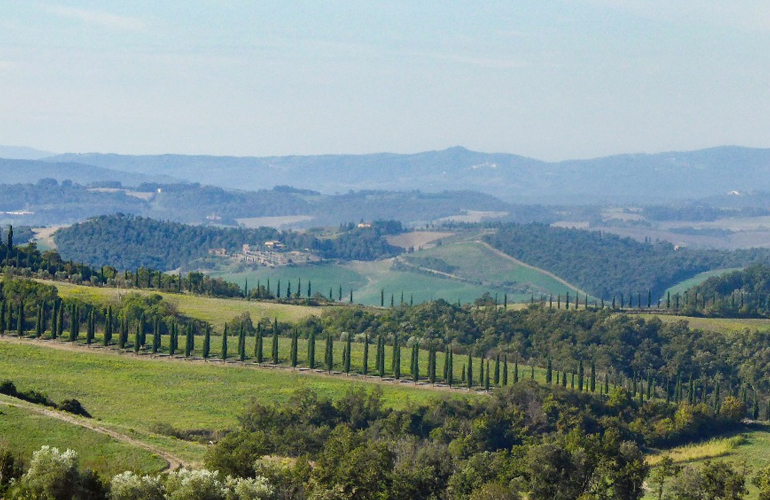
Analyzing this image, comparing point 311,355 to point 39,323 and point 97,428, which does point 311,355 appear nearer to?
point 39,323

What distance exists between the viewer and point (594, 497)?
58.7 m

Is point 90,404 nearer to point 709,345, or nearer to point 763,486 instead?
point 763,486

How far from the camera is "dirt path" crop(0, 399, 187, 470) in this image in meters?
59.3

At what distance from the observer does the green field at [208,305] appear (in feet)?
420

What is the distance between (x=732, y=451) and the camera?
89.2m

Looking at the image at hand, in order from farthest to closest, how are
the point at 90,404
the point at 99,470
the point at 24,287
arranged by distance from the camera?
the point at 24,287
the point at 90,404
the point at 99,470

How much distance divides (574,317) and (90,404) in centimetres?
7524

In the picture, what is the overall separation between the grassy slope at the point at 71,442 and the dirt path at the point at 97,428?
0.56 metres

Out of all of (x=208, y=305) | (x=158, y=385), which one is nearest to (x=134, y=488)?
(x=158, y=385)

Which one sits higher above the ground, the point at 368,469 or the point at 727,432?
the point at 368,469

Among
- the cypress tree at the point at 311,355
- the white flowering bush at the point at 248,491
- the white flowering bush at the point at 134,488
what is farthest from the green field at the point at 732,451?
the white flowering bush at the point at 134,488

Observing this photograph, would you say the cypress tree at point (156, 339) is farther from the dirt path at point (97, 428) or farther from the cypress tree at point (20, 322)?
the dirt path at point (97, 428)

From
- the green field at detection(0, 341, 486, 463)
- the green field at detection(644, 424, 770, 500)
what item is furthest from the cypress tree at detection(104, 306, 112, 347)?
the green field at detection(644, 424, 770, 500)

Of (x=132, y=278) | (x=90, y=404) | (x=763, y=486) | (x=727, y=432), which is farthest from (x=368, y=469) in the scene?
(x=132, y=278)
